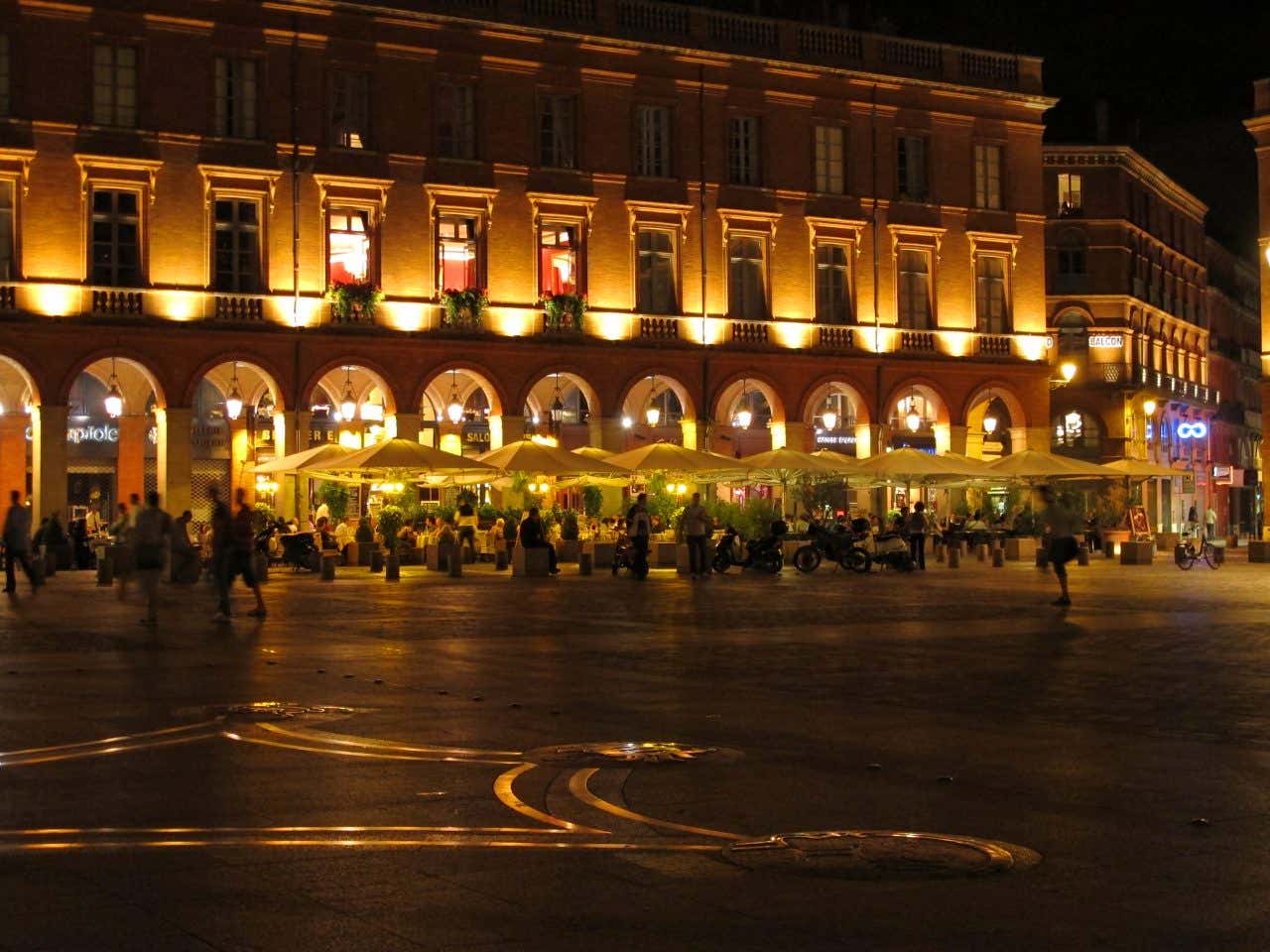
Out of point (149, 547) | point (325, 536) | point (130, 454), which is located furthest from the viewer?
point (130, 454)

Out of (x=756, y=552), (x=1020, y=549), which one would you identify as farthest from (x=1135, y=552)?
(x=756, y=552)

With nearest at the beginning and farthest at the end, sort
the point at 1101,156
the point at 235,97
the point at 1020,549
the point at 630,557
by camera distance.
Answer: the point at 630,557 < the point at 235,97 < the point at 1020,549 < the point at 1101,156

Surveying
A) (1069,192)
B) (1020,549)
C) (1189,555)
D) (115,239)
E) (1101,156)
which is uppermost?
(1101,156)

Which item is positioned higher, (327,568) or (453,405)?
(453,405)

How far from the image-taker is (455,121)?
45.1 meters

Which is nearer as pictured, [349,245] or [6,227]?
[6,227]

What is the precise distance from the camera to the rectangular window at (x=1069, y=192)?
2741 inches

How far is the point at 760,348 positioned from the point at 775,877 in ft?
137

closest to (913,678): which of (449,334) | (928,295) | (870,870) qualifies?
(870,870)

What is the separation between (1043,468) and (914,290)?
1066cm

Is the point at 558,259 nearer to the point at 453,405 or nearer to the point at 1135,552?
the point at 453,405

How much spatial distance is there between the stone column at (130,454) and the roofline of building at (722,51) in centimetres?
1121

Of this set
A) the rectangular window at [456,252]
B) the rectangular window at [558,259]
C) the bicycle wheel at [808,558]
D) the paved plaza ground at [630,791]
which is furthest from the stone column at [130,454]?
the paved plaza ground at [630,791]

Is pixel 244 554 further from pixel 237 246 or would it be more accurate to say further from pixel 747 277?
pixel 747 277
